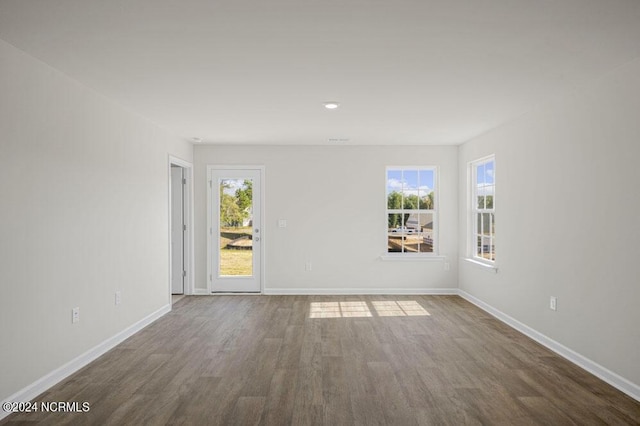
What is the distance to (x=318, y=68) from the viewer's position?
3055 millimetres

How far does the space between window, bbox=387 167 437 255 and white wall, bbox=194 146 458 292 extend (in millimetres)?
147

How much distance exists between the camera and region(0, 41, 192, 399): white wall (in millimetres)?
2705

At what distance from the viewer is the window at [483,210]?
17.8ft

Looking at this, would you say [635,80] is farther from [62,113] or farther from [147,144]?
[147,144]

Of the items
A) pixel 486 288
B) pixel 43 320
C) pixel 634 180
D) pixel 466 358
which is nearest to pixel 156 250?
pixel 43 320

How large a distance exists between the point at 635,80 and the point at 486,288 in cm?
322

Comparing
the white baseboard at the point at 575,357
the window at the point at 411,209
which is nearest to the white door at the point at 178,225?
the window at the point at 411,209

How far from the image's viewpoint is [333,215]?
21.4 ft

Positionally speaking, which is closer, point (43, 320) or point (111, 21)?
point (111, 21)

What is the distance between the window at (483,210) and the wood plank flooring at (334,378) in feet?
3.64

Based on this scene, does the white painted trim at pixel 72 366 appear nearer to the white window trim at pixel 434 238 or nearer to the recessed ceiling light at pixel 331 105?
the recessed ceiling light at pixel 331 105

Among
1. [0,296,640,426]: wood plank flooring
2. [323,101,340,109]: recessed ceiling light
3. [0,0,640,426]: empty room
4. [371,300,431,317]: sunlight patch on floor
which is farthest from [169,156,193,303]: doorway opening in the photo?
[323,101,340,109]: recessed ceiling light

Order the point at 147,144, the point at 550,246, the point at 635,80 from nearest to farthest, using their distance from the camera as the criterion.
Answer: the point at 635,80 < the point at 550,246 < the point at 147,144

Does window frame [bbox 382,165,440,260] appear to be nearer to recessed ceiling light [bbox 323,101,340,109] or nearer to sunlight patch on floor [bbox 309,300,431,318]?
sunlight patch on floor [bbox 309,300,431,318]
